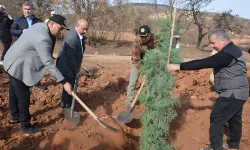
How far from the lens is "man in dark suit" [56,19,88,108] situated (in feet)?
16.8

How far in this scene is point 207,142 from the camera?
17.1 feet

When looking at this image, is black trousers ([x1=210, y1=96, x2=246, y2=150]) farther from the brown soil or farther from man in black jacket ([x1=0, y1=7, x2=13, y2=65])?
man in black jacket ([x1=0, y1=7, x2=13, y2=65])

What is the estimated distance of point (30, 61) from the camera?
13.9 ft

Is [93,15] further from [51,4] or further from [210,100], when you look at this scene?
[210,100]

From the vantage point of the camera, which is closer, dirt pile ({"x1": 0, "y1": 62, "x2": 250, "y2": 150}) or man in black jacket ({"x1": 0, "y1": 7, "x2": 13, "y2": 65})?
dirt pile ({"x1": 0, "y1": 62, "x2": 250, "y2": 150})

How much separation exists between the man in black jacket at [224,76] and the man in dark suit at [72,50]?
196 cm

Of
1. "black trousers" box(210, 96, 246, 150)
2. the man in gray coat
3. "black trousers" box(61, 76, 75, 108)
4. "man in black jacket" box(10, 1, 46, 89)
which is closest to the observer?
the man in gray coat

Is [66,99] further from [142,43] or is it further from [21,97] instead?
[142,43]

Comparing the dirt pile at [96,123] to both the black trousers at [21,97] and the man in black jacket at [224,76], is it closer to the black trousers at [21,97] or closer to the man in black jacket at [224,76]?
the black trousers at [21,97]

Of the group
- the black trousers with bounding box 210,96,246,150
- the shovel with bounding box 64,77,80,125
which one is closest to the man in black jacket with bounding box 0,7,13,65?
the shovel with bounding box 64,77,80,125

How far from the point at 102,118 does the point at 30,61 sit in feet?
6.98

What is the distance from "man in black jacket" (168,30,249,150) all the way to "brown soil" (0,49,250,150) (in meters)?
0.93

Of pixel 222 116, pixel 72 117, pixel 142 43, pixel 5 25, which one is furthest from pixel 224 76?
pixel 5 25

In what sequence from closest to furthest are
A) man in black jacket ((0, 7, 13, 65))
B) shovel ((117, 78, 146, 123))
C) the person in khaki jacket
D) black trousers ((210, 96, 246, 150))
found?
A: black trousers ((210, 96, 246, 150)), the person in khaki jacket, shovel ((117, 78, 146, 123)), man in black jacket ((0, 7, 13, 65))
